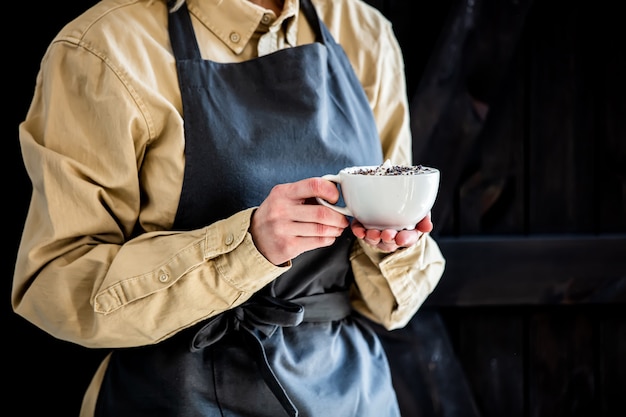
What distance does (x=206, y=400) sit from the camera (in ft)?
3.55

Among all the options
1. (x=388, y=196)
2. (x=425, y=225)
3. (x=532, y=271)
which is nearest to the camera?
(x=388, y=196)

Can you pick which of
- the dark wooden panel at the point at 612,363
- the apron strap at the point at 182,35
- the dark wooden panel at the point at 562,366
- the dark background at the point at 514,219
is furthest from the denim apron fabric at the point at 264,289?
the dark wooden panel at the point at 612,363

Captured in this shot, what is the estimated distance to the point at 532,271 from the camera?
5.76 feet

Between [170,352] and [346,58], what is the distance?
22.4 inches

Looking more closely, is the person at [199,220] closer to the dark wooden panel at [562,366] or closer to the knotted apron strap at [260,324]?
the knotted apron strap at [260,324]

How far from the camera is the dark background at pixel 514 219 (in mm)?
1669

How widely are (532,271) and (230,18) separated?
984 millimetres

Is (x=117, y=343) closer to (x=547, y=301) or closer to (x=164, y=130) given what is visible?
(x=164, y=130)

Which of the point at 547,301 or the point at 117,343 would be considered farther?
the point at 547,301

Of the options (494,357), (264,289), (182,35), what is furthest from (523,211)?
(182,35)

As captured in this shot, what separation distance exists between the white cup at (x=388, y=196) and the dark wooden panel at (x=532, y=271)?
2.79ft

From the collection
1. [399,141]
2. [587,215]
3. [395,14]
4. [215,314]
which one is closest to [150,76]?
[215,314]

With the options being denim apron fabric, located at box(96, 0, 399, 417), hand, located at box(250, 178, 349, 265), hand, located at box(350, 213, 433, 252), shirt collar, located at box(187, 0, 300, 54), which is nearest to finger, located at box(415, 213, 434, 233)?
hand, located at box(350, 213, 433, 252)

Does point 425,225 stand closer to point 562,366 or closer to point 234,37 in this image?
point 234,37
